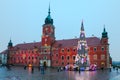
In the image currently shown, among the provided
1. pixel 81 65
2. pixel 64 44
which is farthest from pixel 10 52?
pixel 81 65

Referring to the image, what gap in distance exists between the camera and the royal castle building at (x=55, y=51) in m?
82.6

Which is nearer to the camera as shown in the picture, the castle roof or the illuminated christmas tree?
the illuminated christmas tree

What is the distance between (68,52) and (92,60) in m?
11.5

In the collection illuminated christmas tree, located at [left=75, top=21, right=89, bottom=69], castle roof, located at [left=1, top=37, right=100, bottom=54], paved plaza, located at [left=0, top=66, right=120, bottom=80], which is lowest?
paved plaza, located at [left=0, top=66, right=120, bottom=80]

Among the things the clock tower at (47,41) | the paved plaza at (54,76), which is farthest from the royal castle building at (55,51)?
the paved plaza at (54,76)

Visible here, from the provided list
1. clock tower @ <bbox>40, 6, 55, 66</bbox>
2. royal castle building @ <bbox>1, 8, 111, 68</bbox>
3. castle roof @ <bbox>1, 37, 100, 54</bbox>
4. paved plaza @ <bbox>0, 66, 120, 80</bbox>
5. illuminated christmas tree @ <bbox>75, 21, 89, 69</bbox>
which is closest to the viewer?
paved plaza @ <bbox>0, 66, 120, 80</bbox>

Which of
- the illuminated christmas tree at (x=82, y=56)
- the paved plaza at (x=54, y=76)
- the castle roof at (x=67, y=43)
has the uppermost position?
the castle roof at (x=67, y=43)

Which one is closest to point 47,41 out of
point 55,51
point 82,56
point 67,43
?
point 55,51

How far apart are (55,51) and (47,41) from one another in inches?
245

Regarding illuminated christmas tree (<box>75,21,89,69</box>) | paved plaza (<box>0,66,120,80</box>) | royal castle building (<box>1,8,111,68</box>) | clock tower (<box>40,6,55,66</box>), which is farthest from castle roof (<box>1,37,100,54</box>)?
paved plaza (<box>0,66,120,80</box>)

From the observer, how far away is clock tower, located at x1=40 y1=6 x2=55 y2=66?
9619 centimetres

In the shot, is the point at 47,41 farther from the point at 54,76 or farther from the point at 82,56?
the point at 54,76

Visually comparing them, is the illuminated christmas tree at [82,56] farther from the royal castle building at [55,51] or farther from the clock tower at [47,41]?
the clock tower at [47,41]

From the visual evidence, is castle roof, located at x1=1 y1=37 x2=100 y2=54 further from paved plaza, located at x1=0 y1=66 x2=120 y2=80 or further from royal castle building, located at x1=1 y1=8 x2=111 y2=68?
paved plaza, located at x1=0 y1=66 x2=120 y2=80
